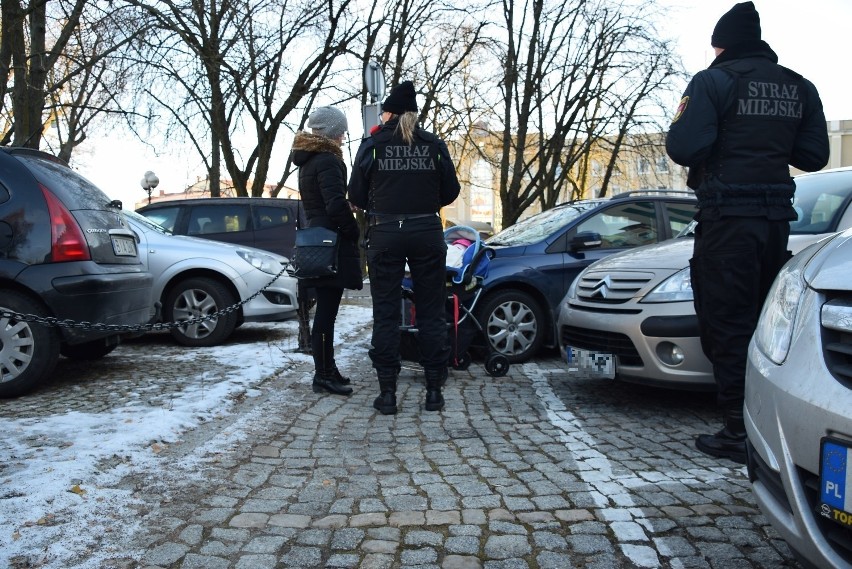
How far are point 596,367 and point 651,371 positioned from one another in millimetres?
407

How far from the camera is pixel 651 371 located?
184 inches

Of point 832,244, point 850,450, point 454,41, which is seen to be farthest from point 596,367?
point 454,41

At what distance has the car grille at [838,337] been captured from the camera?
6.70 feet

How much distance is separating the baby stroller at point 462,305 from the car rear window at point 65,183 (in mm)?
2471

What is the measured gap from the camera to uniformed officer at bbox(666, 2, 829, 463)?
389cm

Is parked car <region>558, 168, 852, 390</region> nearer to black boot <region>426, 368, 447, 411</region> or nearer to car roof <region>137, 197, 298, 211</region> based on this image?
black boot <region>426, 368, 447, 411</region>

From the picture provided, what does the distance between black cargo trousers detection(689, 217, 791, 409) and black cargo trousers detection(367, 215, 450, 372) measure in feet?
5.60

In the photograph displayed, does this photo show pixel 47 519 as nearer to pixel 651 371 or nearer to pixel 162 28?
pixel 651 371

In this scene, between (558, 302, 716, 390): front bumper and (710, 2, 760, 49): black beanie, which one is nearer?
(710, 2, 760, 49): black beanie

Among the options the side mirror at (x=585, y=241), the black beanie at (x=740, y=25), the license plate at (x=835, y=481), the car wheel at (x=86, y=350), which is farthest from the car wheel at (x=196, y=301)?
the license plate at (x=835, y=481)

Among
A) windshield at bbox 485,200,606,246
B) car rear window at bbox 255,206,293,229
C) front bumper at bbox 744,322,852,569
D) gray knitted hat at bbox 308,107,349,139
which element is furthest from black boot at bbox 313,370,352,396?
car rear window at bbox 255,206,293,229

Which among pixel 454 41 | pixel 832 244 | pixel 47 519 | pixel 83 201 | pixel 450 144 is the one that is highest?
pixel 454 41

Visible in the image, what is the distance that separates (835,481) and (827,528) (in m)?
0.14

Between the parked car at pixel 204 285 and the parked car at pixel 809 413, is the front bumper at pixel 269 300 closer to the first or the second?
the parked car at pixel 204 285
